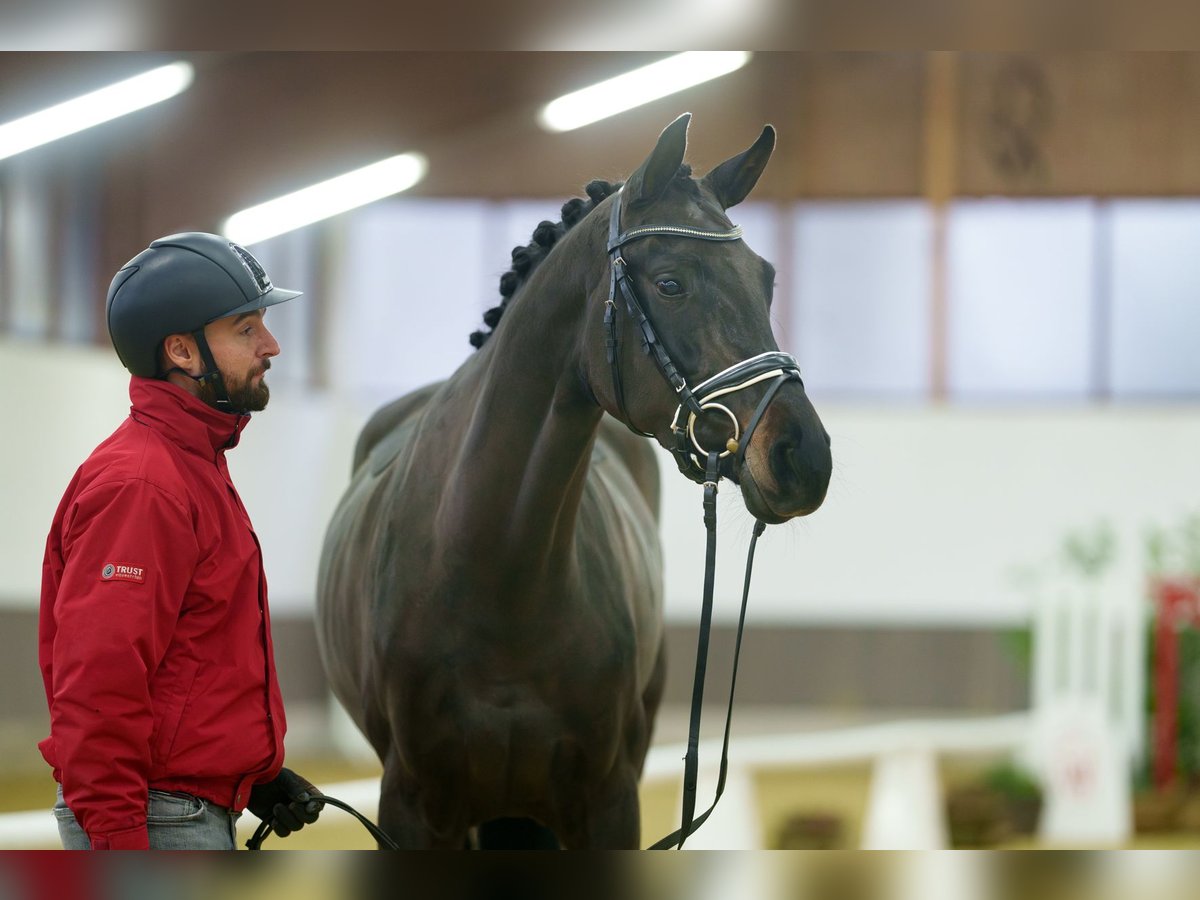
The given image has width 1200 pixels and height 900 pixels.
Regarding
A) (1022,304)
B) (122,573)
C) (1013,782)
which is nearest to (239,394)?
(122,573)

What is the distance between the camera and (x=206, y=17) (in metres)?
1.60

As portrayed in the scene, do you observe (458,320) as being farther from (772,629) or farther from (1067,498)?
(1067,498)

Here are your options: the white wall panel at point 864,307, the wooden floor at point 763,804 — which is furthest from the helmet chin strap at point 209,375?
the white wall panel at point 864,307

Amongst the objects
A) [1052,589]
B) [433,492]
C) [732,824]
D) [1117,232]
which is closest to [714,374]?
[433,492]

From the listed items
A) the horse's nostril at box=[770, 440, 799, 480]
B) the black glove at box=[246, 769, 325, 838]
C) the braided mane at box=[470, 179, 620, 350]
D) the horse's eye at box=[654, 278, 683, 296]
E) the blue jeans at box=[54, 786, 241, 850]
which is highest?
the braided mane at box=[470, 179, 620, 350]

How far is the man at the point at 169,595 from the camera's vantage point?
1224mm

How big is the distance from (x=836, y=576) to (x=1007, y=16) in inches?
216

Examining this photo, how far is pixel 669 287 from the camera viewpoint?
1.62 metres

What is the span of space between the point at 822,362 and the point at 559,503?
565 centimetres

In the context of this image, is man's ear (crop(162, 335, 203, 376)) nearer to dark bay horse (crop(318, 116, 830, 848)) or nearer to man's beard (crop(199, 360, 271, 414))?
man's beard (crop(199, 360, 271, 414))

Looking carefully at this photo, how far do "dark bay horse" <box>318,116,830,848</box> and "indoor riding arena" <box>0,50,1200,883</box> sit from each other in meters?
1.95

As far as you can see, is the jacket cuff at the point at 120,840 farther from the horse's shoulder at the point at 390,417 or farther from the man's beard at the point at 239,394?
the horse's shoulder at the point at 390,417

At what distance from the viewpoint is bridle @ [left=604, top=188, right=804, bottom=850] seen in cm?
153

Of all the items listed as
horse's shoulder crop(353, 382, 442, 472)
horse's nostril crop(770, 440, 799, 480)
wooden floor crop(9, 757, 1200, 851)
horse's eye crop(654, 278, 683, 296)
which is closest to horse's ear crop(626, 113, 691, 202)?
horse's eye crop(654, 278, 683, 296)
